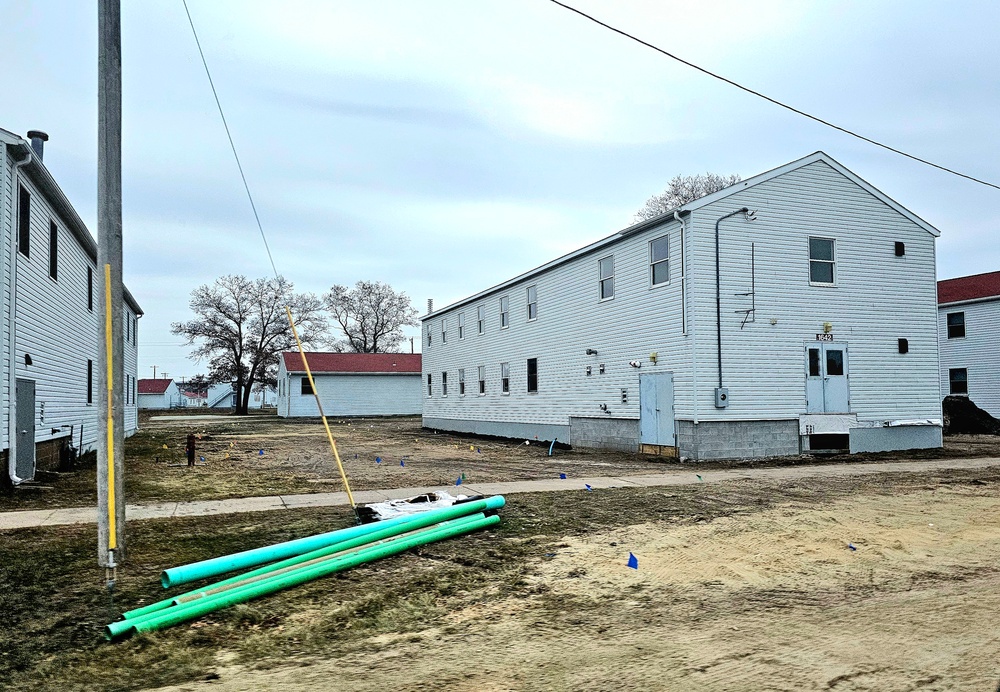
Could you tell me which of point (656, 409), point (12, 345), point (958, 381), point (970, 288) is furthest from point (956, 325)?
point (12, 345)

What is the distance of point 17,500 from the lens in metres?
11.7

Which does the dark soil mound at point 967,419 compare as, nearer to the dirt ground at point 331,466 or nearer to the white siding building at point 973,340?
the dirt ground at point 331,466

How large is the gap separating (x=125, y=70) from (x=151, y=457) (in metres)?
12.9

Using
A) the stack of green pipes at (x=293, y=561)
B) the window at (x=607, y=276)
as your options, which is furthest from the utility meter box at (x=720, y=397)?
the stack of green pipes at (x=293, y=561)

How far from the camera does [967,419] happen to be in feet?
94.1

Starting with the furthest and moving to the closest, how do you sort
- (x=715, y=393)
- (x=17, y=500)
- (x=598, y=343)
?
(x=598, y=343)
(x=715, y=393)
(x=17, y=500)

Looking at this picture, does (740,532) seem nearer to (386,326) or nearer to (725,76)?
(725,76)

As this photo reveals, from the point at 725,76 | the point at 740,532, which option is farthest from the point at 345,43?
the point at 740,532

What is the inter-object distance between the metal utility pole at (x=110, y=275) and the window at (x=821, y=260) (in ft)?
55.9

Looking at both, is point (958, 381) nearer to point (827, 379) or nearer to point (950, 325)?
point (950, 325)

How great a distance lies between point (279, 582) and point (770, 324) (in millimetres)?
15452

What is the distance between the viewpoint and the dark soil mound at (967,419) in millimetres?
28328

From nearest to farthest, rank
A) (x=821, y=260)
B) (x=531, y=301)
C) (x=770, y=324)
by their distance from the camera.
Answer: (x=770, y=324), (x=821, y=260), (x=531, y=301)

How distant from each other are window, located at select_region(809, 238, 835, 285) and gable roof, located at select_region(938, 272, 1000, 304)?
1689 cm
